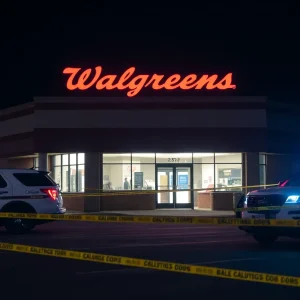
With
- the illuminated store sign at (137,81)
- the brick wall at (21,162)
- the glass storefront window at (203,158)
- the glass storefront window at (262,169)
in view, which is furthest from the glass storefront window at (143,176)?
the brick wall at (21,162)

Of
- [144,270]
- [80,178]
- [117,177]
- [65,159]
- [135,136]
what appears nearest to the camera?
[144,270]

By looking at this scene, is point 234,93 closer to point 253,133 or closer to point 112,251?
point 253,133

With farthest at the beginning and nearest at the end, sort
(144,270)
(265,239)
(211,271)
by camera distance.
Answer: (265,239) < (144,270) < (211,271)

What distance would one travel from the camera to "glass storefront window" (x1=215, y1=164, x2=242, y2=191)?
31.3 metres

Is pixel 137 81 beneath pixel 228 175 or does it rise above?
above

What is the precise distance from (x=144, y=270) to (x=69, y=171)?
21.2m

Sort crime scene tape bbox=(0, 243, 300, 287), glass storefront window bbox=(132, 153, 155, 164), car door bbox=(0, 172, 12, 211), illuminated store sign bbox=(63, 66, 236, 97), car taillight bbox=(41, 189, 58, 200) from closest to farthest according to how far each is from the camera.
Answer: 1. crime scene tape bbox=(0, 243, 300, 287)
2. car door bbox=(0, 172, 12, 211)
3. car taillight bbox=(41, 189, 58, 200)
4. illuminated store sign bbox=(63, 66, 236, 97)
5. glass storefront window bbox=(132, 153, 155, 164)

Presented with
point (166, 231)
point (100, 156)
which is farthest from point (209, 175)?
point (166, 231)

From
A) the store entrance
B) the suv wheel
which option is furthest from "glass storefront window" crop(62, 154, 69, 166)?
the suv wheel

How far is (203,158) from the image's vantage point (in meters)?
31.5

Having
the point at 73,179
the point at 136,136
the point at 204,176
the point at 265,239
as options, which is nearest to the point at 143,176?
the point at 136,136

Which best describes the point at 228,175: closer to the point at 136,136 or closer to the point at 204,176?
the point at 204,176

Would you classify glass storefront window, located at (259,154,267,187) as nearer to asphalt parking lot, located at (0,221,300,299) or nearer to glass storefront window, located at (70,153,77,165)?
glass storefront window, located at (70,153,77,165)

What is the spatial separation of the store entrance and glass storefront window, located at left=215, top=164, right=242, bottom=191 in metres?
1.30
